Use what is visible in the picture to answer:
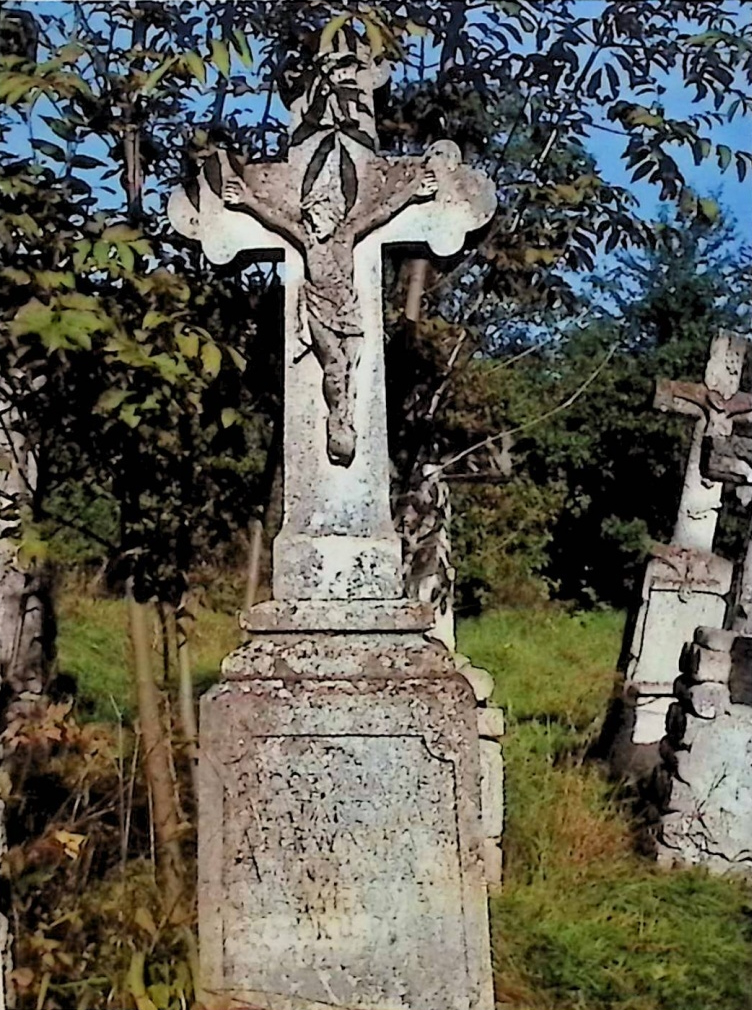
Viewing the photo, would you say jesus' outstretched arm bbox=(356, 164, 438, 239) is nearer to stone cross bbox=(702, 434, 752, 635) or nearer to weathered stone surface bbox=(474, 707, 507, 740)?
weathered stone surface bbox=(474, 707, 507, 740)

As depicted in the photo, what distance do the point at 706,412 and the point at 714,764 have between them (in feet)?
7.16

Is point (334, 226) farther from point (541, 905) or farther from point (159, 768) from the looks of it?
point (541, 905)

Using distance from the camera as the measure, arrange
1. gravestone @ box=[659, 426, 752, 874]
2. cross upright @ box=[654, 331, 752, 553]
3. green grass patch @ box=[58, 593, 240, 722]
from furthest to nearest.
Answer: cross upright @ box=[654, 331, 752, 553] → gravestone @ box=[659, 426, 752, 874] → green grass patch @ box=[58, 593, 240, 722]

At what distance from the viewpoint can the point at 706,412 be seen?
248 inches

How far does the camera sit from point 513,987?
344 centimetres

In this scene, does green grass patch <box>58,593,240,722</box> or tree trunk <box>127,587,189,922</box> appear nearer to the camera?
tree trunk <box>127,587,189,922</box>

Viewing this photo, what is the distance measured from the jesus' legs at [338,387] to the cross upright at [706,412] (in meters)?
3.56

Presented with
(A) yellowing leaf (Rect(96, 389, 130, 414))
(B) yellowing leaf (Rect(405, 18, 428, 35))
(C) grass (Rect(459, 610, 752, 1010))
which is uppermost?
(B) yellowing leaf (Rect(405, 18, 428, 35))

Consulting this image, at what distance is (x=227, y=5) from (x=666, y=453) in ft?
14.5

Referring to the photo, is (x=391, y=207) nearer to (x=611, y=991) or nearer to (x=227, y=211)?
(x=227, y=211)

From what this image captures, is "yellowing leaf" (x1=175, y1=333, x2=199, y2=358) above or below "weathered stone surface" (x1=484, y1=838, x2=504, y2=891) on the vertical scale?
above

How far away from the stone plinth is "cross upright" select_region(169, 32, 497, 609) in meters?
0.36

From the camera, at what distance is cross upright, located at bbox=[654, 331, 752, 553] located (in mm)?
6227

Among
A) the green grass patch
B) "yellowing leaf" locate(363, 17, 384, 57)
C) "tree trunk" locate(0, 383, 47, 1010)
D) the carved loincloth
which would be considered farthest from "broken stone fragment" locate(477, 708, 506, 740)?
"yellowing leaf" locate(363, 17, 384, 57)
